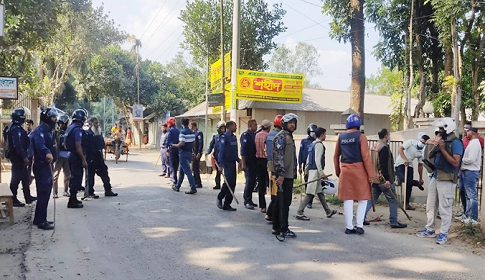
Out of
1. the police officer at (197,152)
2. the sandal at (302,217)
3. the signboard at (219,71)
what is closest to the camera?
the sandal at (302,217)

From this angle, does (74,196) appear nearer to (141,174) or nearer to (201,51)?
(141,174)

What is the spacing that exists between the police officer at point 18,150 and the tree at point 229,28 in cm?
1934

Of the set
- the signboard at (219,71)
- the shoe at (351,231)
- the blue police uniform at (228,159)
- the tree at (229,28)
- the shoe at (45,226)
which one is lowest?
the shoe at (351,231)

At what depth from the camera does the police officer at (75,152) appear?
8.79 m

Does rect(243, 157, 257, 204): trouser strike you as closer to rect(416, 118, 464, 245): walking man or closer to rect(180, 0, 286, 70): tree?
rect(416, 118, 464, 245): walking man

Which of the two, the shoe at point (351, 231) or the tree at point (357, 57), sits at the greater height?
the tree at point (357, 57)

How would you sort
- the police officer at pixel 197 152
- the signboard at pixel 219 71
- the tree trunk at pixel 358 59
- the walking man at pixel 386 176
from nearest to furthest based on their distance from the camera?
the walking man at pixel 386 176
the police officer at pixel 197 152
the tree trunk at pixel 358 59
the signboard at pixel 219 71

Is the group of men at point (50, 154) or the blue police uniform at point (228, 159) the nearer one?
the group of men at point (50, 154)

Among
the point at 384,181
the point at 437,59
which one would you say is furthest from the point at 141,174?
the point at 437,59

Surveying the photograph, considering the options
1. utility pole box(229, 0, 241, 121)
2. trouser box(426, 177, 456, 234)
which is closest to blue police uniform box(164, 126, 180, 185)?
utility pole box(229, 0, 241, 121)

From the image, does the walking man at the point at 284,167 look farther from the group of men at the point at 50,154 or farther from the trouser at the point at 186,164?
the trouser at the point at 186,164

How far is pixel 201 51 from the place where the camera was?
2769 centimetres

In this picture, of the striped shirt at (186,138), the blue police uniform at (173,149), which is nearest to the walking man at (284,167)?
the striped shirt at (186,138)

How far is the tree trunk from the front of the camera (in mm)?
14877
